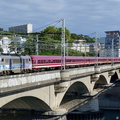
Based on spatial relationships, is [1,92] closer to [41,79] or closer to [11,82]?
[11,82]

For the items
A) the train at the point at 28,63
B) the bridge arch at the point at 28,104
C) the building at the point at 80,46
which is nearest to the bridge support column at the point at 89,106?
the train at the point at 28,63

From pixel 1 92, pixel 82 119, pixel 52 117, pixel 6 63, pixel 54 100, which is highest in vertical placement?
pixel 6 63

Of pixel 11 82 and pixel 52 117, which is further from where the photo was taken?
pixel 52 117

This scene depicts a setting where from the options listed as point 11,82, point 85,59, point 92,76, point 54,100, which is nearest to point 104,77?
point 85,59

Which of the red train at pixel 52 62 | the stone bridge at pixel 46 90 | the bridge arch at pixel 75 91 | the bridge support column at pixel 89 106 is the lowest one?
the bridge support column at pixel 89 106

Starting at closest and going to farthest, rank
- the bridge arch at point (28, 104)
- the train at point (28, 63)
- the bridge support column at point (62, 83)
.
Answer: the train at point (28, 63), the bridge arch at point (28, 104), the bridge support column at point (62, 83)

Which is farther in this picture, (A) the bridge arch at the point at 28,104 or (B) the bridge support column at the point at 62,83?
(B) the bridge support column at the point at 62,83

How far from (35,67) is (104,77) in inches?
1057

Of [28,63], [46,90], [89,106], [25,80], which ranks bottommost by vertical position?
[89,106]

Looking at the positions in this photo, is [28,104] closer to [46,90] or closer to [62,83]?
[46,90]

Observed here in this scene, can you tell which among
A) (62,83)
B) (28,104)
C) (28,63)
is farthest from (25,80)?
(28,63)

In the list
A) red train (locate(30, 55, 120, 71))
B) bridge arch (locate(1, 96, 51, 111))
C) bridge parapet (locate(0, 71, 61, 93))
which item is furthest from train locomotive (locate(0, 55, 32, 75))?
bridge parapet (locate(0, 71, 61, 93))

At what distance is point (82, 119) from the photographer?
51281mm

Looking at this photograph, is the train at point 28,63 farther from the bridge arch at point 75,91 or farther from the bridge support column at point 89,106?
the bridge support column at point 89,106
